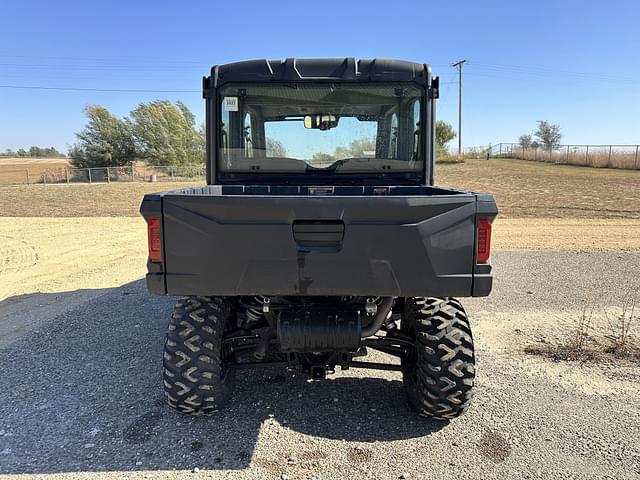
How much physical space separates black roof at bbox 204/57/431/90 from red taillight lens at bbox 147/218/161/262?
1854 mm

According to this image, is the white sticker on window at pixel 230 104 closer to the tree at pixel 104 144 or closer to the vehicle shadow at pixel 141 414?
the vehicle shadow at pixel 141 414

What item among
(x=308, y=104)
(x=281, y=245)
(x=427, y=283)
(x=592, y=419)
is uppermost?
(x=308, y=104)

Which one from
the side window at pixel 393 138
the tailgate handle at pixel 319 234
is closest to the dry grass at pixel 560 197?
the side window at pixel 393 138

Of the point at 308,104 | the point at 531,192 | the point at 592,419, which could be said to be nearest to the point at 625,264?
the point at 592,419

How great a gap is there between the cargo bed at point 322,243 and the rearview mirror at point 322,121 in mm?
1930

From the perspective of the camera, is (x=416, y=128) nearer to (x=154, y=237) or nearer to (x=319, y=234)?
(x=319, y=234)

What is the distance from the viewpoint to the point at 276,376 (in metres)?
4.03

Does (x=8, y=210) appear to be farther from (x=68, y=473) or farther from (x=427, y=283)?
(x=427, y=283)

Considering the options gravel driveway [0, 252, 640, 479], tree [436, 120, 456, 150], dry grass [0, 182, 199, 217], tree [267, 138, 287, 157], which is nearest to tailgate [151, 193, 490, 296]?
gravel driveway [0, 252, 640, 479]

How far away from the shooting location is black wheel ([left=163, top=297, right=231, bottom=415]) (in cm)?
313

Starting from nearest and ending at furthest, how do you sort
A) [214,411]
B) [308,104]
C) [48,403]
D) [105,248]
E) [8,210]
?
1. [214,411]
2. [48,403]
3. [308,104]
4. [105,248]
5. [8,210]

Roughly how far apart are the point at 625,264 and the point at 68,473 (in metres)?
8.82

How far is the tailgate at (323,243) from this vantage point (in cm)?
258

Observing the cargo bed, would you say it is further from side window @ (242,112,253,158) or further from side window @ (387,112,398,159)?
side window @ (242,112,253,158)
